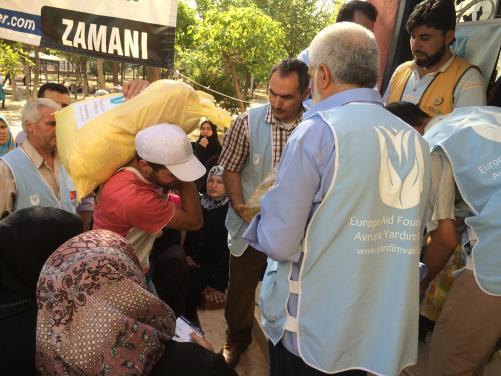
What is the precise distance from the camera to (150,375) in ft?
4.60

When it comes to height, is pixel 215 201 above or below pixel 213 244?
above

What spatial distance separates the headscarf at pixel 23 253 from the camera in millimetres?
1550

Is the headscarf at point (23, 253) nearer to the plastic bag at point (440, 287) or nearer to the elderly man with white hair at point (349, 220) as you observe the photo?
the elderly man with white hair at point (349, 220)

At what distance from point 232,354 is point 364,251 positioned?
170cm

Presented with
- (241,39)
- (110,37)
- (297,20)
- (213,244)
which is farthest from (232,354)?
(297,20)

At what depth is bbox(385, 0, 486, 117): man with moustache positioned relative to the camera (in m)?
2.60

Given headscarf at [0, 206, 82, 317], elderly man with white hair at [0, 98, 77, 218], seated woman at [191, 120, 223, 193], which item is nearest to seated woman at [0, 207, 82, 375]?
headscarf at [0, 206, 82, 317]

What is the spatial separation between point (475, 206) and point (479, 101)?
0.99 metres

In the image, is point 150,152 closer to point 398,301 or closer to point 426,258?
point 398,301

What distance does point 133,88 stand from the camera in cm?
204

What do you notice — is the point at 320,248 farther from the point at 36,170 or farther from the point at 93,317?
the point at 36,170

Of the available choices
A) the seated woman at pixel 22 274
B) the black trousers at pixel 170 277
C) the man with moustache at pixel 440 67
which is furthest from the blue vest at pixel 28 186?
the man with moustache at pixel 440 67

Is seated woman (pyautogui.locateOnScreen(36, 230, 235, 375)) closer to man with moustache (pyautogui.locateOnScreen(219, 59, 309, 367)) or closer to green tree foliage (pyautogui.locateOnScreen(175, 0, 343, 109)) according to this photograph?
man with moustache (pyautogui.locateOnScreen(219, 59, 309, 367))

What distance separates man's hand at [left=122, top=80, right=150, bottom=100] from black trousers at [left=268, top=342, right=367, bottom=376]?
1320 mm
